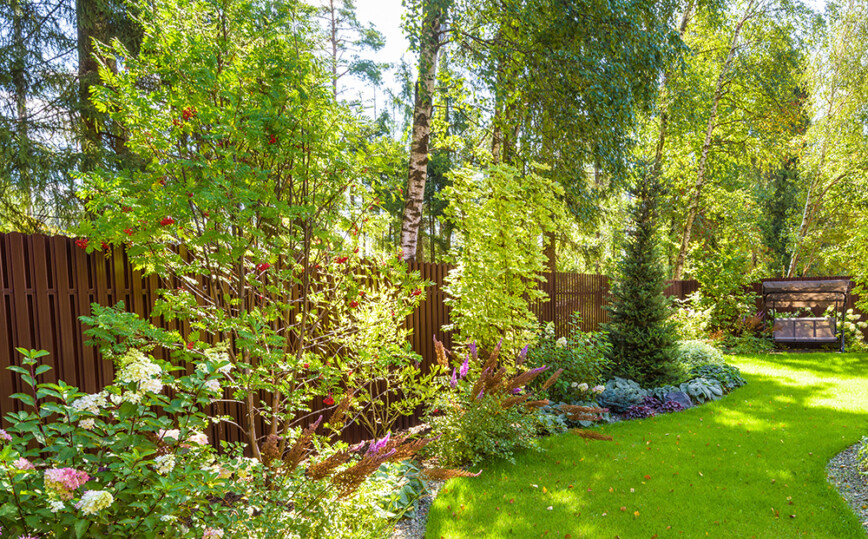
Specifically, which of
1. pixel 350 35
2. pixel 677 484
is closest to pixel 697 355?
pixel 677 484

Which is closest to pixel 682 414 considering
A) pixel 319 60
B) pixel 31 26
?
pixel 319 60

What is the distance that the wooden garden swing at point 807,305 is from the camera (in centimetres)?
995

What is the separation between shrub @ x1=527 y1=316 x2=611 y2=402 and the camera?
5492 mm

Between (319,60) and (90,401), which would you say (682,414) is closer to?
(319,60)

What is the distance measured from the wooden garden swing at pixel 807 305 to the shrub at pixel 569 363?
6.71 metres

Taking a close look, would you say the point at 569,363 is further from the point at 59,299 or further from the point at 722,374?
the point at 59,299

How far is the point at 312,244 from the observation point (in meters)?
3.17

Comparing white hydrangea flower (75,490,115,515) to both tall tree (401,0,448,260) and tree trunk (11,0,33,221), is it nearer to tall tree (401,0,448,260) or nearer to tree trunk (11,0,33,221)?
tall tree (401,0,448,260)

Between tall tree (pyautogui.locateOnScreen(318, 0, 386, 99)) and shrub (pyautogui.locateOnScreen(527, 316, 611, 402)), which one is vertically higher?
tall tree (pyautogui.locateOnScreen(318, 0, 386, 99))

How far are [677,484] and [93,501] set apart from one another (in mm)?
3711

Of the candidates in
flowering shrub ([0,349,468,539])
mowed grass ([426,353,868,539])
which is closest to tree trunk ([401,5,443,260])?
mowed grass ([426,353,868,539])

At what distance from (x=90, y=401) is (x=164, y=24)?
2.08 metres

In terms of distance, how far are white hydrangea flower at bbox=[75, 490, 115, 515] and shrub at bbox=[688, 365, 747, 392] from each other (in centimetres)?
710

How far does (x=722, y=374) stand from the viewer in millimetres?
6844
